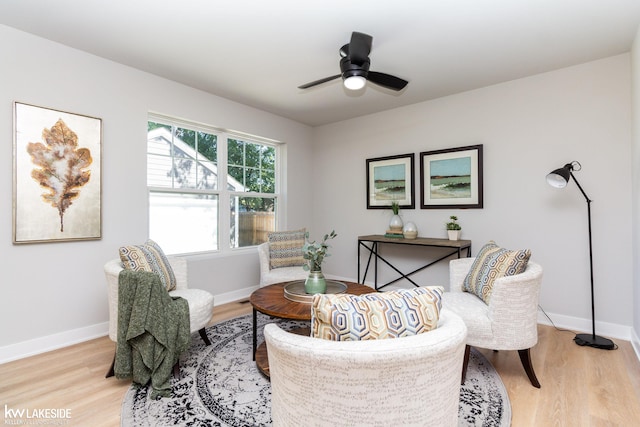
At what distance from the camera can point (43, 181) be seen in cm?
249

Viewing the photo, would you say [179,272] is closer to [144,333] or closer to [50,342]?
[144,333]

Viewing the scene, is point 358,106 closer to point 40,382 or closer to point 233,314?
point 233,314

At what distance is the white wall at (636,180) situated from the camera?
236 centimetres

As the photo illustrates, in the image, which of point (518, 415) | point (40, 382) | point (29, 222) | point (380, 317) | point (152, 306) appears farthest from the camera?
point (29, 222)

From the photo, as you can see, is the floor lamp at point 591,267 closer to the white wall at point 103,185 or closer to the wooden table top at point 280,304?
the wooden table top at point 280,304

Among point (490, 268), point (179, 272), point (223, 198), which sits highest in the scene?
point (223, 198)

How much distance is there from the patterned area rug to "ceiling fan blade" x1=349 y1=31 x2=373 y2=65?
7.45ft

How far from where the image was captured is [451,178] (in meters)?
3.65

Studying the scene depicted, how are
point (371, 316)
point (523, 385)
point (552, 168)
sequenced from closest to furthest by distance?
1. point (371, 316)
2. point (523, 385)
3. point (552, 168)

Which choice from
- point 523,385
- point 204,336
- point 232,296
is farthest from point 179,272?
point 523,385

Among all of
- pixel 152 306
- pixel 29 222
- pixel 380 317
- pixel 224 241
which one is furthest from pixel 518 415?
pixel 29 222

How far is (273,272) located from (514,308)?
2248 millimetres

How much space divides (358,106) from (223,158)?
1797mm

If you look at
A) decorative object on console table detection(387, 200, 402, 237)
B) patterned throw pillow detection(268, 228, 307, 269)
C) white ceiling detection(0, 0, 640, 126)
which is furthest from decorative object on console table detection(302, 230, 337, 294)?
decorative object on console table detection(387, 200, 402, 237)
